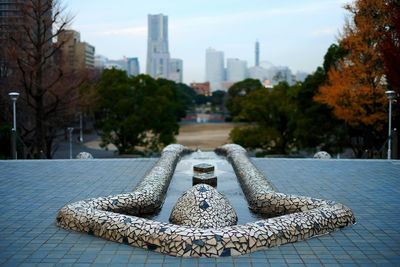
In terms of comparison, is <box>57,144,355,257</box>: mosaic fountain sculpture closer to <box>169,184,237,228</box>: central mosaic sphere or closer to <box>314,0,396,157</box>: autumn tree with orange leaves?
<box>169,184,237,228</box>: central mosaic sphere

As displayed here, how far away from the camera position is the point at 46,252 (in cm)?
616

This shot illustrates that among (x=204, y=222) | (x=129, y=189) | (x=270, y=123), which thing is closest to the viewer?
(x=204, y=222)

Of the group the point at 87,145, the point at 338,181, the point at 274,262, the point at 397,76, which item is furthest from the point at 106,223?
the point at 87,145

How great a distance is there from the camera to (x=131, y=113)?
1017 inches

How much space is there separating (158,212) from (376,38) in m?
14.2

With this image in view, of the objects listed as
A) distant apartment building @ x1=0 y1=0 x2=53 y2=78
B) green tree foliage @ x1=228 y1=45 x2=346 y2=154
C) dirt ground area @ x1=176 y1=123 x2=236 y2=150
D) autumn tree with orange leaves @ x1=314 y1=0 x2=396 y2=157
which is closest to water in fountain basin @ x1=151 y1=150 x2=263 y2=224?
autumn tree with orange leaves @ x1=314 y1=0 x2=396 y2=157

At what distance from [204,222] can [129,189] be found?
360cm

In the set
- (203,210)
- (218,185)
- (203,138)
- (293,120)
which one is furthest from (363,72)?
(203,138)

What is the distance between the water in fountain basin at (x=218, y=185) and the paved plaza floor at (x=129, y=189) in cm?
94

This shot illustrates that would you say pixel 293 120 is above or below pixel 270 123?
above

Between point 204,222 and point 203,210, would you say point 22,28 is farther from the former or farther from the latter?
point 204,222

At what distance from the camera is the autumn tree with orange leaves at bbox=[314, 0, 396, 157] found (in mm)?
18844

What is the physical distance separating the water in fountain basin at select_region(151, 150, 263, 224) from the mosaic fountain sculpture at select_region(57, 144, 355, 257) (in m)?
0.21

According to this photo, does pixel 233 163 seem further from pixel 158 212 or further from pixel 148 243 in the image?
pixel 148 243
